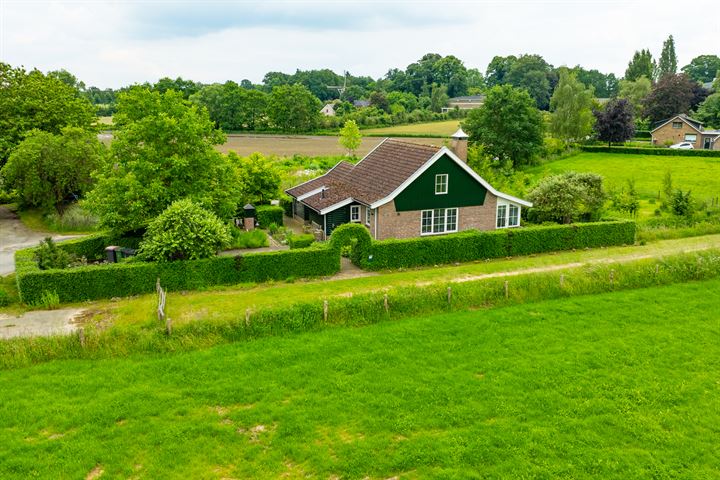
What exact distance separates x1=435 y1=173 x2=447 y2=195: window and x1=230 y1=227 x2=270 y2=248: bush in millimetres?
9620

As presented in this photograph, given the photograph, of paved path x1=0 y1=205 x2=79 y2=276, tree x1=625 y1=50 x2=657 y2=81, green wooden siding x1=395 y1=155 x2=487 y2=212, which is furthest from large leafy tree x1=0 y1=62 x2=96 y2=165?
tree x1=625 y1=50 x2=657 y2=81

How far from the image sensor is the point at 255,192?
36844mm

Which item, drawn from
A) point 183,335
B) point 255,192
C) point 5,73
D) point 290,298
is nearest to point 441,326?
point 290,298

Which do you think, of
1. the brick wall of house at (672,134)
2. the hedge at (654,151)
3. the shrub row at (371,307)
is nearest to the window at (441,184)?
the shrub row at (371,307)

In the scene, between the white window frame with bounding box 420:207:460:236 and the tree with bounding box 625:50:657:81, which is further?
the tree with bounding box 625:50:657:81

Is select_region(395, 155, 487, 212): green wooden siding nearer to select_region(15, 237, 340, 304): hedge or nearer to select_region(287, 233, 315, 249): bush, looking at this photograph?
select_region(287, 233, 315, 249): bush

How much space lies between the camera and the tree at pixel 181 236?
2302cm

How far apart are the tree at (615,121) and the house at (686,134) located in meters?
7.82

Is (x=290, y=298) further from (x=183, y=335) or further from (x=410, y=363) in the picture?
(x=410, y=363)

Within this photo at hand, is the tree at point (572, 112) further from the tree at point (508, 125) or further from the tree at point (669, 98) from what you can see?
the tree at point (669, 98)

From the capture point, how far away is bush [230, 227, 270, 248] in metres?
30.2

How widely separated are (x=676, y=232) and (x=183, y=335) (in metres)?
28.7

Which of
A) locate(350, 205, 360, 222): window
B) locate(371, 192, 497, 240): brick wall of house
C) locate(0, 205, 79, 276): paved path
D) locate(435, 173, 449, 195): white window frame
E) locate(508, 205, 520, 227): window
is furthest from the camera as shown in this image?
locate(508, 205, 520, 227): window

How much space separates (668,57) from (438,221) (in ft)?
511
